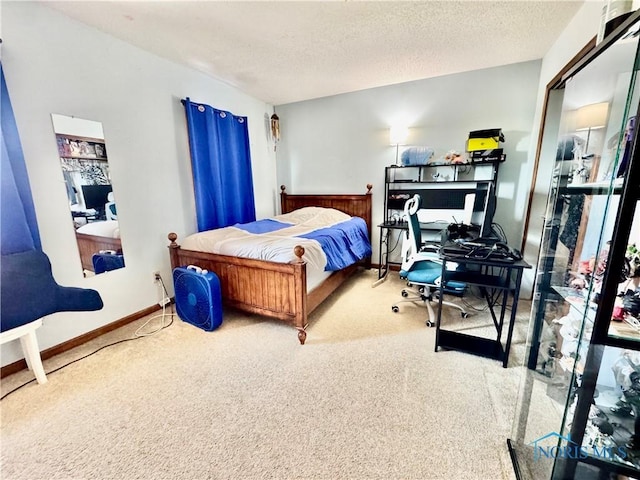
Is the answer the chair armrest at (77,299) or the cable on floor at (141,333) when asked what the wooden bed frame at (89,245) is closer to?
the chair armrest at (77,299)

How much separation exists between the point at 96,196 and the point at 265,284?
5.18 ft

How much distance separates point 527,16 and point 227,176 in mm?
3205

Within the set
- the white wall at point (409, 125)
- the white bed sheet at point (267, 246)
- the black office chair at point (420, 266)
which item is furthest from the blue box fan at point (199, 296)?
the white wall at point (409, 125)

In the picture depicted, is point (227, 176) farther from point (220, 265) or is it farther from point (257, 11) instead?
point (257, 11)

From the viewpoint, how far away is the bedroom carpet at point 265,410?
47.7 inches

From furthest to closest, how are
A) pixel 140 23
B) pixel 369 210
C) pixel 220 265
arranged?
pixel 369 210, pixel 220 265, pixel 140 23

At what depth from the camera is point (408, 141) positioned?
3475mm

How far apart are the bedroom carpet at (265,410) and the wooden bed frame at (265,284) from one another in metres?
0.23

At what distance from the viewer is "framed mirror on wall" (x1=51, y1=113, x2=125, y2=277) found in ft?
6.63

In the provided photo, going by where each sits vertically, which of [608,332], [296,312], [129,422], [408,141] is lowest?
[129,422]

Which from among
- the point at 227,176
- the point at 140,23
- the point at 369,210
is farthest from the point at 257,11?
the point at 369,210

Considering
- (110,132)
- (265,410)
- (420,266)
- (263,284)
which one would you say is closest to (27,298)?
(110,132)

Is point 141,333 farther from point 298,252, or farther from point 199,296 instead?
point 298,252

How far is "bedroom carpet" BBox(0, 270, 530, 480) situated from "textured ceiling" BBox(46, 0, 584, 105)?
251 centimetres
